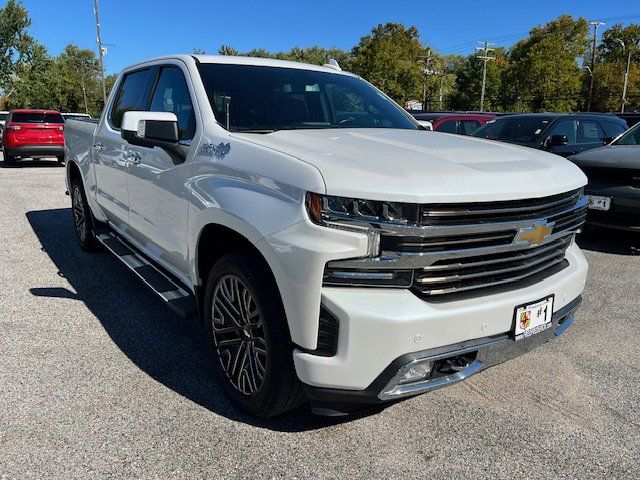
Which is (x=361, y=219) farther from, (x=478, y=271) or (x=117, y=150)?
(x=117, y=150)

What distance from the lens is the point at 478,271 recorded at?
235 cm

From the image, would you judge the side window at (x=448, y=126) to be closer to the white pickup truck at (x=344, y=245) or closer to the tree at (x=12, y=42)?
the white pickup truck at (x=344, y=245)

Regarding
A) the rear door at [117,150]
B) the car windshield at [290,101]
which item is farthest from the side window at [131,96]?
the car windshield at [290,101]

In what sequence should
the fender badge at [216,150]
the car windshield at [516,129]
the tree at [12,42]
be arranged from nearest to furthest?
the fender badge at [216,150]
the car windshield at [516,129]
the tree at [12,42]

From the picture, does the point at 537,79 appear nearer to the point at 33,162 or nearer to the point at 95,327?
the point at 33,162

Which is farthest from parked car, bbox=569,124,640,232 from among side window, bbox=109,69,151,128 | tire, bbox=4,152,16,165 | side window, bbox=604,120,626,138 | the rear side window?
tire, bbox=4,152,16,165

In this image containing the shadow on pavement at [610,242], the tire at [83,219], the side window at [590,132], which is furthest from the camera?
the side window at [590,132]

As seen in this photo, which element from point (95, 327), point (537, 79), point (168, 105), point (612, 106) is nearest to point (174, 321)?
point (95, 327)

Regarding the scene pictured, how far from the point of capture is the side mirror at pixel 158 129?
3.02 meters

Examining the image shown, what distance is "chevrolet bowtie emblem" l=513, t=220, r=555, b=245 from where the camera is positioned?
2.42m

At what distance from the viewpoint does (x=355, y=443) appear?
8.45 ft

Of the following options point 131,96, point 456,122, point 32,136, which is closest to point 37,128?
point 32,136

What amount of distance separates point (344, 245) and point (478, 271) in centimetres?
65

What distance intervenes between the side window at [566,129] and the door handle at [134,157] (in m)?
7.16
